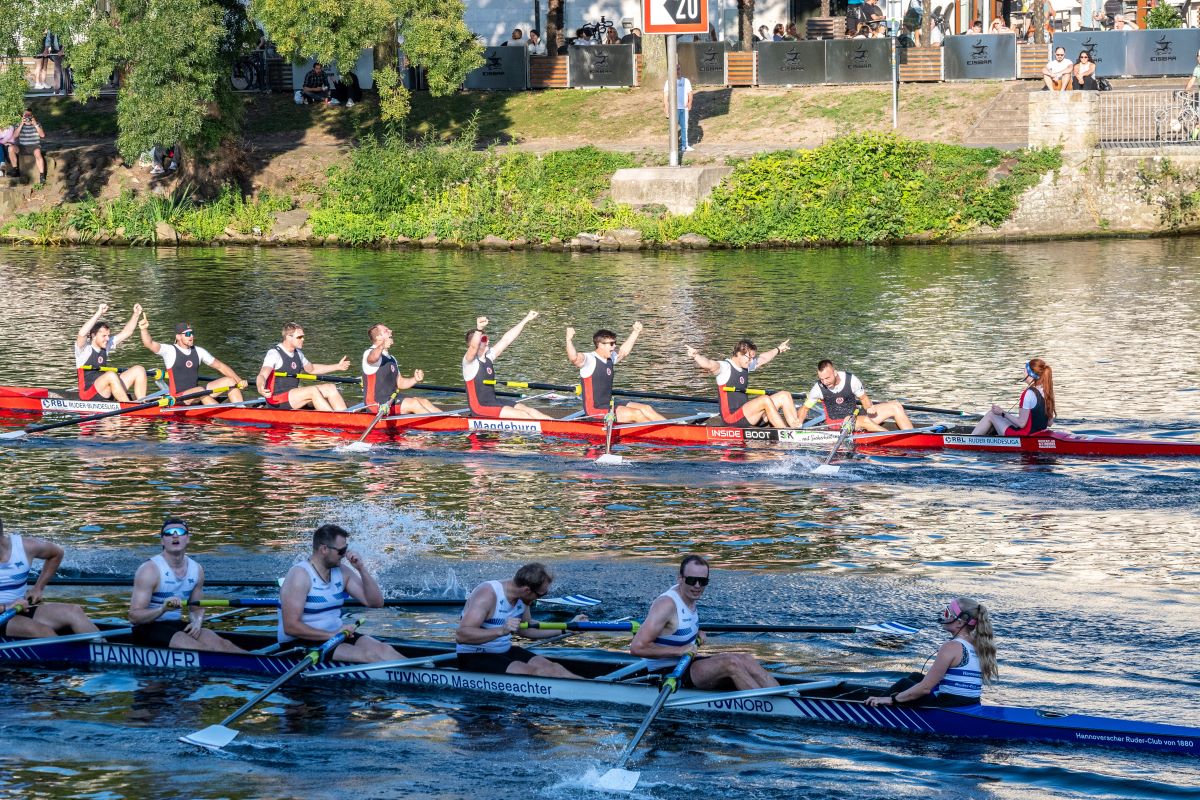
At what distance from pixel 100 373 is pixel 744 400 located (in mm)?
9004

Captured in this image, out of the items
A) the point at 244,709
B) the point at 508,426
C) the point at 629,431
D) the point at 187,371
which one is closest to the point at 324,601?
the point at 244,709

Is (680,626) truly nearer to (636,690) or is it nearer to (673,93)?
(636,690)

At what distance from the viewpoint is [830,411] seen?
19875 mm

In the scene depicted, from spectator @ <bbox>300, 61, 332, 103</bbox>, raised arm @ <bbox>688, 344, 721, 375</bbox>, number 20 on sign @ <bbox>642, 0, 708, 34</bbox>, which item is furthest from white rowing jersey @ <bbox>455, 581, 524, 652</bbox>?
spectator @ <bbox>300, 61, 332, 103</bbox>

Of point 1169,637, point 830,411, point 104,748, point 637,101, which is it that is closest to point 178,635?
point 104,748

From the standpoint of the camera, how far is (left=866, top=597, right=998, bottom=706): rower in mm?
11078

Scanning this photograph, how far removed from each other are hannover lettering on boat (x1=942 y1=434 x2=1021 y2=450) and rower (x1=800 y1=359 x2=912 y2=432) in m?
0.51

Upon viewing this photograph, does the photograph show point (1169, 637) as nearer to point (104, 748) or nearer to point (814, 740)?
point (814, 740)

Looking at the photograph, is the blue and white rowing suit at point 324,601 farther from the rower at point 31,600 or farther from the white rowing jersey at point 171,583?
the rower at point 31,600

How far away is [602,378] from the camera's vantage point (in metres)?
20.8

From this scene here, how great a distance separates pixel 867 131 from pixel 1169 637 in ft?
92.2

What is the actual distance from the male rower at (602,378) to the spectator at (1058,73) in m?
22.0

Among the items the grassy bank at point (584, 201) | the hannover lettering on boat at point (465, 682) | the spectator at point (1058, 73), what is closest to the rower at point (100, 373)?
the hannover lettering on boat at point (465, 682)

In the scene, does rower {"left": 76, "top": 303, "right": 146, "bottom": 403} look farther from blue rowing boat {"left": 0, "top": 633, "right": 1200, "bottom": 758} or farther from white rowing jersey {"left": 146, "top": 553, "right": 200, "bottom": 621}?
white rowing jersey {"left": 146, "top": 553, "right": 200, "bottom": 621}
